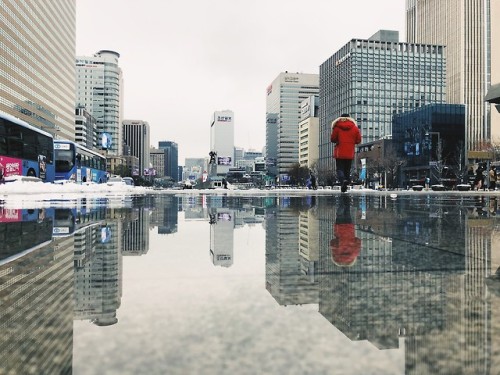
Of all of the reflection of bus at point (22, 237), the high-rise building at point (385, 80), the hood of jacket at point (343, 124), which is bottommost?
the reflection of bus at point (22, 237)

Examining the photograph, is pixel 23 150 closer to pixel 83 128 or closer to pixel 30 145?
pixel 30 145

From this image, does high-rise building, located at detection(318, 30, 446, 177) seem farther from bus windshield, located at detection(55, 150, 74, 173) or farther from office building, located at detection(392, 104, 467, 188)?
bus windshield, located at detection(55, 150, 74, 173)

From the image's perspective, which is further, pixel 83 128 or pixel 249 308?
pixel 83 128

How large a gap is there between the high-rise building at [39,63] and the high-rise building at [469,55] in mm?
130353

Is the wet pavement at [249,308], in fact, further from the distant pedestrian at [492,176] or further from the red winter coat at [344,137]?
the distant pedestrian at [492,176]

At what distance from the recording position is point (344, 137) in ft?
50.2

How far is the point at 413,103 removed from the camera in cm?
14838

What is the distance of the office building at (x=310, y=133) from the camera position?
18330 centimetres

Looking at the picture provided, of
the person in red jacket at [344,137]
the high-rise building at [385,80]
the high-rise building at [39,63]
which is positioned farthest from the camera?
the high-rise building at [385,80]

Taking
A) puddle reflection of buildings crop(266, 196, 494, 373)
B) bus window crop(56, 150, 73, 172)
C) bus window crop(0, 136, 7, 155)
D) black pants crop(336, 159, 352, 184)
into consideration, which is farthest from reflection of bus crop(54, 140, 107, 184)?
puddle reflection of buildings crop(266, 196, 494, 373)

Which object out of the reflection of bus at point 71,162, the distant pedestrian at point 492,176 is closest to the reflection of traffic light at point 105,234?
the reflection of bus at point 71,162

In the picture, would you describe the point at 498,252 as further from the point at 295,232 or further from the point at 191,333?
the point at 191,333

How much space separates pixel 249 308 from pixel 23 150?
87.7 ft

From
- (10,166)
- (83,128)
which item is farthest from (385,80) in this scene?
(10,166)
